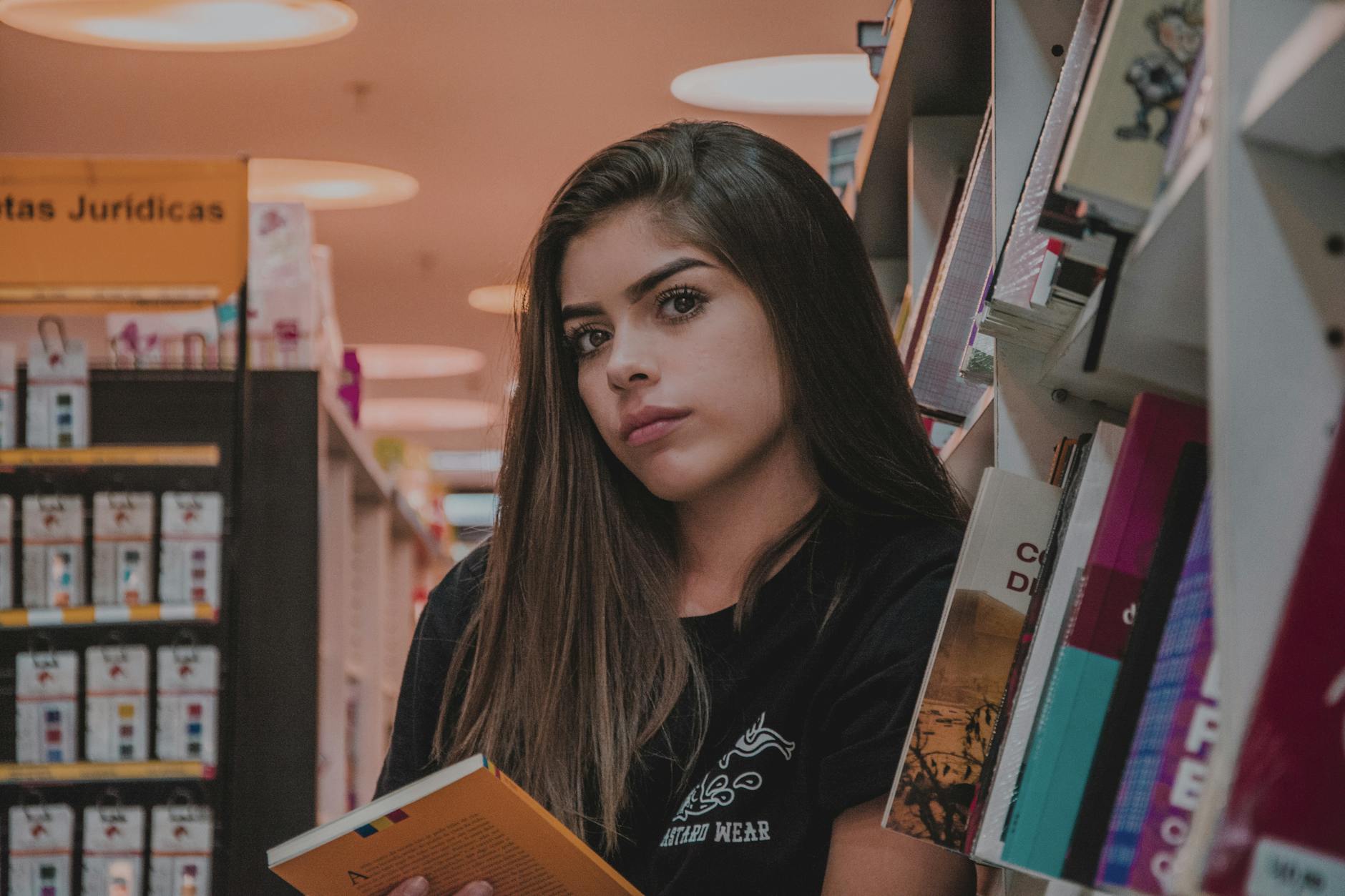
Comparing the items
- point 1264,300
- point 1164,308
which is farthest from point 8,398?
point 1264,300

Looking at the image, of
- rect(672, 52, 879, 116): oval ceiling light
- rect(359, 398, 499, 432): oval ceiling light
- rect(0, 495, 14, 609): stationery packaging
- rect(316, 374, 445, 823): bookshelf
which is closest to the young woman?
rect(0, 495, 14, 609): stationery packaging

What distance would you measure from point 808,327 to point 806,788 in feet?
1.65

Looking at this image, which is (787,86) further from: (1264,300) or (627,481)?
(1264,300)

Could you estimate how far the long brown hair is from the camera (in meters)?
1.55

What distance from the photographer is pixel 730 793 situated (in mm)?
1405

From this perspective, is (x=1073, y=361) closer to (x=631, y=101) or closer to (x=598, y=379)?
(x=598, y=379)

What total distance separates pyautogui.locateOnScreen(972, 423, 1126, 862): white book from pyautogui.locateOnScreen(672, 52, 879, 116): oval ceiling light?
14.0ft

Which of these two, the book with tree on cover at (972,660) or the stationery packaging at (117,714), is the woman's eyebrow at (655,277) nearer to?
the book with tree on cover at (972,660)

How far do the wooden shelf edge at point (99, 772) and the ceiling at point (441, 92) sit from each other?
1.75 m

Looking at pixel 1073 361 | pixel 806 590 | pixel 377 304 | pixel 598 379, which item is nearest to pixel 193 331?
pixel 598 379

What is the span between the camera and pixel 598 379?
1.61m

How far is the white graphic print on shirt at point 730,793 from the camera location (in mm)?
1382

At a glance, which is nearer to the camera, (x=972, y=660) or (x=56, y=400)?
(x=972, y=660)

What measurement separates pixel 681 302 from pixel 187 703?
1.91m
